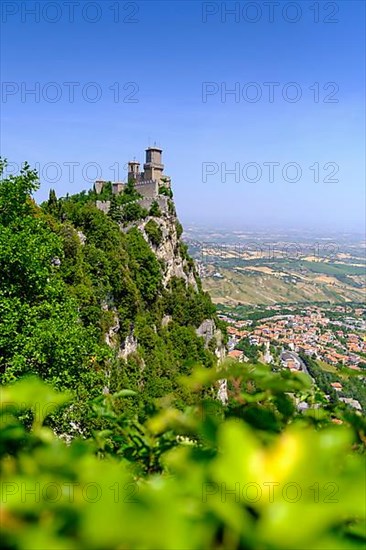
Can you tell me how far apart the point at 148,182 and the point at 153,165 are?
3.31 meters

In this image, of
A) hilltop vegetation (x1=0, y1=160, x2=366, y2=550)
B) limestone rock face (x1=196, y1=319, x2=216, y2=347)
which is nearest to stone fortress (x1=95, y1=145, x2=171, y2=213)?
limestone rock face (x1=196, y1=319, x2=216, y2=347)

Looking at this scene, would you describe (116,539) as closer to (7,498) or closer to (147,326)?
(7,498)

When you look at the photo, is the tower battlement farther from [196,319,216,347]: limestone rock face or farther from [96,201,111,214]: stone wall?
[196,319,216,347]: limestone rock face

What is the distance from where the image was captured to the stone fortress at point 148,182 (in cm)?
4324

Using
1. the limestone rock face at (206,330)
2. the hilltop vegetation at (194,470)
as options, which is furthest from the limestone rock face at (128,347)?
the hilltop vegetation at (194,470)

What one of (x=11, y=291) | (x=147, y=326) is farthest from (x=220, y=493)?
(x=147, y=326)

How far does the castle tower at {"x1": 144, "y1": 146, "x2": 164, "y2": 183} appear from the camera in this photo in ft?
156

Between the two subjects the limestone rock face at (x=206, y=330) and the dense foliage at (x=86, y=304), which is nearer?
the dense foliage at (x=86, y=304)

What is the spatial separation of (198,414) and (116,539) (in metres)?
1.30

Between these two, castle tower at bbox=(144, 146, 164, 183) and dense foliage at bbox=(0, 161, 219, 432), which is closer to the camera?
dense foliage at bbox=(0, 161, 219, 432)

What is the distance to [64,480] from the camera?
98 cm

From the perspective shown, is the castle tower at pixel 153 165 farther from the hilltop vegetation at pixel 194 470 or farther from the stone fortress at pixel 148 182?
the hilltop vegetation at pixel 194 470

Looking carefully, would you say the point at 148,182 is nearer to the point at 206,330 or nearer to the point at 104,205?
the point at 104,205

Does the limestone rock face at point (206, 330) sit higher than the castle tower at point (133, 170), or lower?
lower
